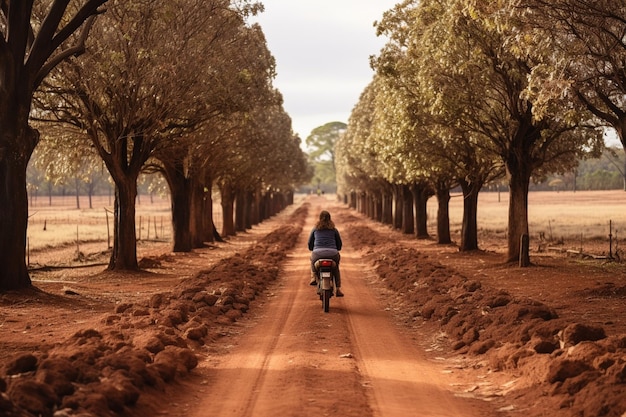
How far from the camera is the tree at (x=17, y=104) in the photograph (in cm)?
1689

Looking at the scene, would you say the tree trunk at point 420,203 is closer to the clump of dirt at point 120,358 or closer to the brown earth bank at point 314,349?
the brown earth bank at point 314,349

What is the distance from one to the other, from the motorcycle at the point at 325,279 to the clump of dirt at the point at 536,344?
181 cm

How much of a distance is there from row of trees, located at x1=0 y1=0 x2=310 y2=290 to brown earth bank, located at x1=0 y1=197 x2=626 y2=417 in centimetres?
362

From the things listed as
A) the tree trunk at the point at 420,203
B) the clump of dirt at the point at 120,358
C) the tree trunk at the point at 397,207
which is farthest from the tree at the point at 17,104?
the tree trunk at the point at 397,207

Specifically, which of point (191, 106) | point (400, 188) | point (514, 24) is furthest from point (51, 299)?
point (400, 188)

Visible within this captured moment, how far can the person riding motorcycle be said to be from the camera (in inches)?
634

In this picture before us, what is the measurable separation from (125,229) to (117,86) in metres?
5.32

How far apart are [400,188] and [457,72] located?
32.0 metres

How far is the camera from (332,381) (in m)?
9.25

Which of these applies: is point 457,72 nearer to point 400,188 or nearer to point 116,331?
point 116,331

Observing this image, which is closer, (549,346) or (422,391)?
(422,391)

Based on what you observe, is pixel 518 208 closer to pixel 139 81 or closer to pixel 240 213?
pixel 139 81

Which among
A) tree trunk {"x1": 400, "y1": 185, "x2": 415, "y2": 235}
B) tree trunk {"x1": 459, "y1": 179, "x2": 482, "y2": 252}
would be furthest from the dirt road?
tree trunk {"x1": 400, "y1": 185, "x2": 415, "y2": 235}

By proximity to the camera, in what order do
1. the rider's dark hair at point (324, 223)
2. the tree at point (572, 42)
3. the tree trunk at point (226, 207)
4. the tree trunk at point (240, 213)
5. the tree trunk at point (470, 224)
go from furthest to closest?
1. the tree trunk at point (240, 213)
2. the tree trunk at point (226, 207)
3. the tree trunk at point (470, 224)
4. the rider's dark hair at point (324, 223)
5. the tree at point (572, 42)
